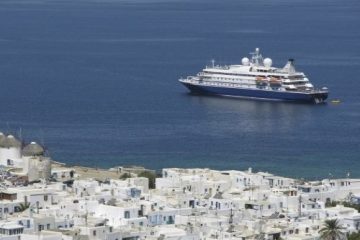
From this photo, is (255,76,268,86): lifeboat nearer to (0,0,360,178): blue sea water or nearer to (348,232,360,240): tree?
(0,0,360,178): blue sea water

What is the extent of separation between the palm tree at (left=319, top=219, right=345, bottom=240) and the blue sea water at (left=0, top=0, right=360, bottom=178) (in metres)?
19.5

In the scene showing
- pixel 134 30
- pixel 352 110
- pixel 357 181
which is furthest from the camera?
pixel 134 30

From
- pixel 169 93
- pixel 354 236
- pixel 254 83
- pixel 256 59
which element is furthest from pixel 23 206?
pixel 256 59

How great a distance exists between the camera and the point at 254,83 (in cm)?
9300

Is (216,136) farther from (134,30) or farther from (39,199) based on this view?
(134,30)

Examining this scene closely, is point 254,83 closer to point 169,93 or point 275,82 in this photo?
point 275,82

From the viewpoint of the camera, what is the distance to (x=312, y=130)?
76.1 m

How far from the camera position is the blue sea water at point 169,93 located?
6569cm

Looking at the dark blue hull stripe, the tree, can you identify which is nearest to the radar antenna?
the dark blue hull stripe

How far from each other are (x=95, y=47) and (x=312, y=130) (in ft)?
145

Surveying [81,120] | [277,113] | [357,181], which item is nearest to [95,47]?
[277,113]

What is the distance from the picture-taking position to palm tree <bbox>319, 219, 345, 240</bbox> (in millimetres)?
37938

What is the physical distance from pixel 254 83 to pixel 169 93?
4.98 meters

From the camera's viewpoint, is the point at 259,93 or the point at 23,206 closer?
the point at 23,206
